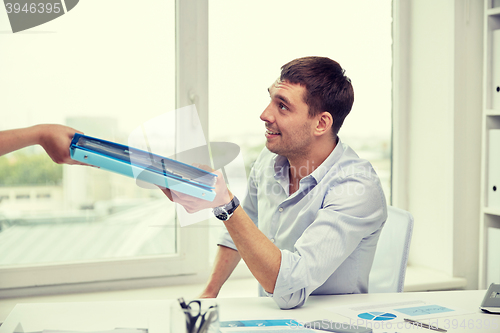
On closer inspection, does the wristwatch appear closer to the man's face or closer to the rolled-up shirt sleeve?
the rolled-up shirt sleeve

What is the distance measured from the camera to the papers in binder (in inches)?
37.7

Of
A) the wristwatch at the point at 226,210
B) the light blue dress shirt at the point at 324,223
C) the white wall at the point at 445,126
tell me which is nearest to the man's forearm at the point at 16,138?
the wristwatch at the point at 226,210

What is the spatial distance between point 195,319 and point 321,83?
2.88 feet

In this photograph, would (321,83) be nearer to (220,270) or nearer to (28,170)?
(220,270)

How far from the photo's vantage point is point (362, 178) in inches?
50.4

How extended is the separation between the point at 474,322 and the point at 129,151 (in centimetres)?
85

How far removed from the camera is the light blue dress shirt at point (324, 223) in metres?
1.13

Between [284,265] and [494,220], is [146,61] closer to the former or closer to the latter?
[284,265]

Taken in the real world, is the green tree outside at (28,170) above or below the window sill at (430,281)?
above

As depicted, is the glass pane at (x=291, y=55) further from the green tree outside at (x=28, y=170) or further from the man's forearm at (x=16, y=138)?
the man's forearm at (x=16, y=138)

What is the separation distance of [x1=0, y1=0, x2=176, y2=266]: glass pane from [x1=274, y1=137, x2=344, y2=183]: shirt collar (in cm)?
69

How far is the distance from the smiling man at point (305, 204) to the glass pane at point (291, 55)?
0.52 m

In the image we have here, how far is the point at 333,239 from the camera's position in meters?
1.18

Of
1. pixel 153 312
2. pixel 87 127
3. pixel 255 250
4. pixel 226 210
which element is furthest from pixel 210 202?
pixel 87 127
